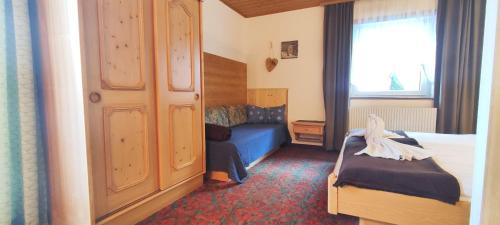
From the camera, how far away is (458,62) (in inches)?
119

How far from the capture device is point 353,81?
12.1ft

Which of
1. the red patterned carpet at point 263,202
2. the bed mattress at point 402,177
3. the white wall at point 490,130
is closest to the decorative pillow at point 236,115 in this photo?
the red patterned carpet at point 263,202

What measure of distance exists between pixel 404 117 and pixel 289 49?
6.74ft

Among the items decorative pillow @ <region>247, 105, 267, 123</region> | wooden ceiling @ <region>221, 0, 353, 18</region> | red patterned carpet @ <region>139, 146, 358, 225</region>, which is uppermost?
wooden ceiling @ <region>221, 0, 353, 18</region>

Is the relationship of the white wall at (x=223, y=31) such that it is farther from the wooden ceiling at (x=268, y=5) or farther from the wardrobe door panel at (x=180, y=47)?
the wardrobe door panel at (x=180, y=47)

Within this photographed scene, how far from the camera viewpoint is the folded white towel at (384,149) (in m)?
1.73

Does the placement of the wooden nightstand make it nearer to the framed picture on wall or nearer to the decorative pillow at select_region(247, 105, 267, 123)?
the decorative pillow at select_region(247, 105, 267, 123)

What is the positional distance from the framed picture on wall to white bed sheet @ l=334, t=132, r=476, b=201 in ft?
7.58

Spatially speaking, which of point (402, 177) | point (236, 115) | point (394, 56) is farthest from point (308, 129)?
point (402, 177)

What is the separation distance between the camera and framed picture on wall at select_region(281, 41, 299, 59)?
406 cm

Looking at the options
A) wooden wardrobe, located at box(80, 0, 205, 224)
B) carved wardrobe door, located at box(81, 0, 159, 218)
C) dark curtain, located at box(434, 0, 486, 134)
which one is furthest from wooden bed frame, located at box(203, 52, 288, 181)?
dark curtain, located at box(434, 0, 486, 134)

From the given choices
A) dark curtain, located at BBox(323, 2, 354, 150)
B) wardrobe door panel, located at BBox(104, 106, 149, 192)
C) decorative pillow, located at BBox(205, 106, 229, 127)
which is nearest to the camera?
wardrobe door panel, located at BBox(104, 106, 149, 192)

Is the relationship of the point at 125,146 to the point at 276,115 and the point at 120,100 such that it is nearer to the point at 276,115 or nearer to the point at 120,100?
the point at 120,100

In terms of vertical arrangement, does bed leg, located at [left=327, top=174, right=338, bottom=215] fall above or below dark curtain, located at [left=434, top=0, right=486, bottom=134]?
below
